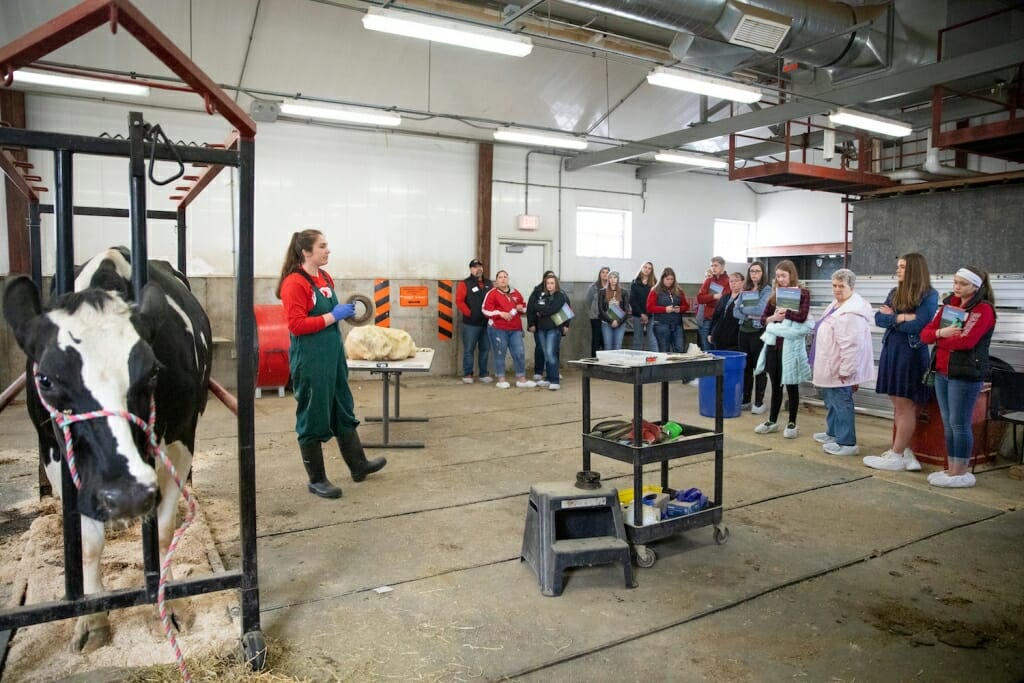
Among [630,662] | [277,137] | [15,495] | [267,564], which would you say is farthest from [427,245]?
[630,662]

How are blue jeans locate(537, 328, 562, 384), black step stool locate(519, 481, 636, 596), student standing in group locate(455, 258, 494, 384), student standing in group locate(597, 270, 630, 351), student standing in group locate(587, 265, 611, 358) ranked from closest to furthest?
black step stool locate(519, 481, 636, 596) < blue jeans locate(537, 328, 562, 384) < student standing in group locate(455, 258, 494, 384) < student standing in group locate(597, 270, 630, 351) < student standing in group locate(587, 265, 611, 358)

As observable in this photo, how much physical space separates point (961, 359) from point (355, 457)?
A: 13.7 ft

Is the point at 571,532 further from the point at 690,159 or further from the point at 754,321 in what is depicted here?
the point at 690,159

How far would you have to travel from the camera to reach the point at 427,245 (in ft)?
33.9

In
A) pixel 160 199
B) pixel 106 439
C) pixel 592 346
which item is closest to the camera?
pixel 106 439

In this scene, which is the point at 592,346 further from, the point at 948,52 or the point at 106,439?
the point at 106,439

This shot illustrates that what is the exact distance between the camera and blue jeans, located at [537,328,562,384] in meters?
9.10

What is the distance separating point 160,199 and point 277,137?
1.76 metres

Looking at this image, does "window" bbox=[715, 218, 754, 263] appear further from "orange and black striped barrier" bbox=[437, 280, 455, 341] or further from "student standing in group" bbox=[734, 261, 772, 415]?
"student standing in group" bbox=[734, 261, 772, 415]

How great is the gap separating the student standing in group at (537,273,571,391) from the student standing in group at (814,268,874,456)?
13.1ft

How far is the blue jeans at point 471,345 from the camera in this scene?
9695mm

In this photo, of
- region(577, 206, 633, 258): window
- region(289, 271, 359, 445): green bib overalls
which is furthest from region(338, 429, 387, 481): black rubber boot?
region(577, 206, 633, 258): window

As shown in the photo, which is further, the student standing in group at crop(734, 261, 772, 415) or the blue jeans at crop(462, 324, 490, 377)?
the blue jeans at crop(462, 324, 490, 377)

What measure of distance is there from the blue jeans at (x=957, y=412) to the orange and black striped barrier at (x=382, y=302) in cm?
714
